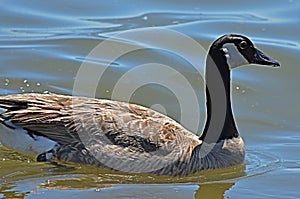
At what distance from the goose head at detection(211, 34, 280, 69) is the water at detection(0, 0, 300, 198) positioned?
1223 millimetres

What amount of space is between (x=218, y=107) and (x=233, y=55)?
27.2 inches

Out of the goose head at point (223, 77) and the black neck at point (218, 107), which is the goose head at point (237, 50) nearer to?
the goose head at point (223, 77)

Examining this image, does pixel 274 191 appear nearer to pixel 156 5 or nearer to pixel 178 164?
A: pixel 178 164

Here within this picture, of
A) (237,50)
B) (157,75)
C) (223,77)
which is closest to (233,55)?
(237,50)

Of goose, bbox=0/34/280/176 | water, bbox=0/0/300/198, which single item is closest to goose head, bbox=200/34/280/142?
goose, bbox=0/34/280/176

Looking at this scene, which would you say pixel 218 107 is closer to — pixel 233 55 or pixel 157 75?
pixel 233 55

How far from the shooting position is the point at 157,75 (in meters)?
14.1

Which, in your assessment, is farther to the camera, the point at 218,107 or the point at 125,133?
the point at 218,107

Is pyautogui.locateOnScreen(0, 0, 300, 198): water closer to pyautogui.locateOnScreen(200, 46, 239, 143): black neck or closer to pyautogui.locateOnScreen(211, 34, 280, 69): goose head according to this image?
pyautogui.locateOnScreen(200, 46, 239, 143): black neck

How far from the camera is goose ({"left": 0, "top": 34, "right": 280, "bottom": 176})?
1037cm

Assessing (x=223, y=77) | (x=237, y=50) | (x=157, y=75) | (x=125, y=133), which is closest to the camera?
(x=125, y=133)

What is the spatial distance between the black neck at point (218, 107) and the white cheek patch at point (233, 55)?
9cm

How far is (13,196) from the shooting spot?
9.36 meters

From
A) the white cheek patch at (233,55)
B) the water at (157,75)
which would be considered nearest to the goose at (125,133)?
the white cheek patch at (233,55)
